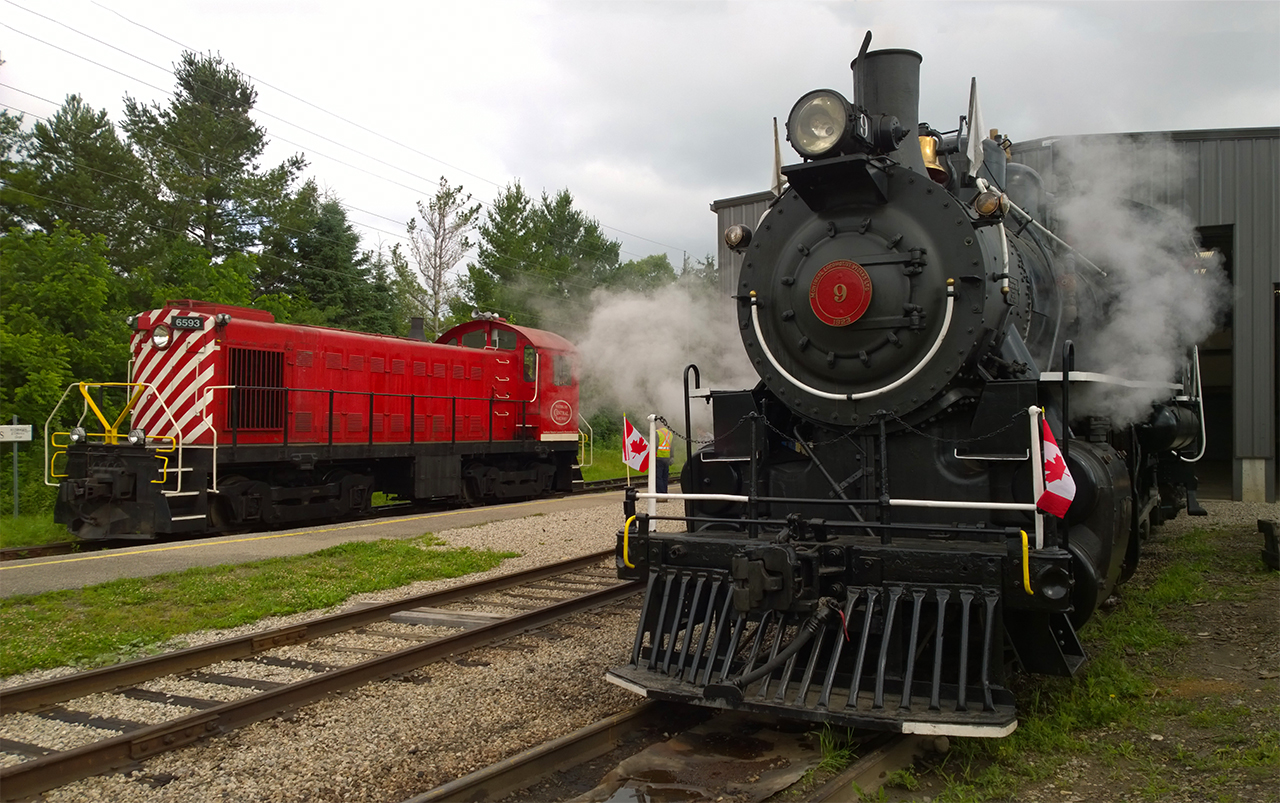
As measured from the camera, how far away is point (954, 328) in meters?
4.86

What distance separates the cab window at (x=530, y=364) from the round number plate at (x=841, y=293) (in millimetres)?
13192

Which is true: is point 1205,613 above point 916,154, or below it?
below

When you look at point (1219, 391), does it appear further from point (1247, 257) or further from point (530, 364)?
point (530, 364)

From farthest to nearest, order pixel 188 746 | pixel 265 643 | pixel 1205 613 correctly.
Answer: pixel 1205 613, pixel 265 643, pixel 188 746

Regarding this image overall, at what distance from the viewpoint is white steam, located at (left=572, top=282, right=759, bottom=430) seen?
1205cm

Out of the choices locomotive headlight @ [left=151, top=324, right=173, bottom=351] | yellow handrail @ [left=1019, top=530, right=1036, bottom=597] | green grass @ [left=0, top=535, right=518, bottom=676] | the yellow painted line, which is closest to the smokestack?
yellow handrail @ [left=1019, top=530, right=1036, bottom=597]

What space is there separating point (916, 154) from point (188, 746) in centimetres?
554

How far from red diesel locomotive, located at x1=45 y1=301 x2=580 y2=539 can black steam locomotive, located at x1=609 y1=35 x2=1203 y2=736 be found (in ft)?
30.2

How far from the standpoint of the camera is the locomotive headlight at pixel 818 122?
16.4ft

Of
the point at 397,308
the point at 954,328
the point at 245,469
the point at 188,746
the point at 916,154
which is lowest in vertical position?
the point at 188,746

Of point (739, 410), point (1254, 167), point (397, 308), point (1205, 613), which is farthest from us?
point (397, 308)

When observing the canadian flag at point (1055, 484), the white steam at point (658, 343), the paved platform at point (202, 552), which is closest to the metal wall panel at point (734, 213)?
the white steam at point (658, 343)

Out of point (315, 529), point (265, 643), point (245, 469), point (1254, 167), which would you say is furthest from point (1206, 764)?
point (1254, 167)

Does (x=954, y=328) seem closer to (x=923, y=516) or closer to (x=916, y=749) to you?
(x=923, y=516)
